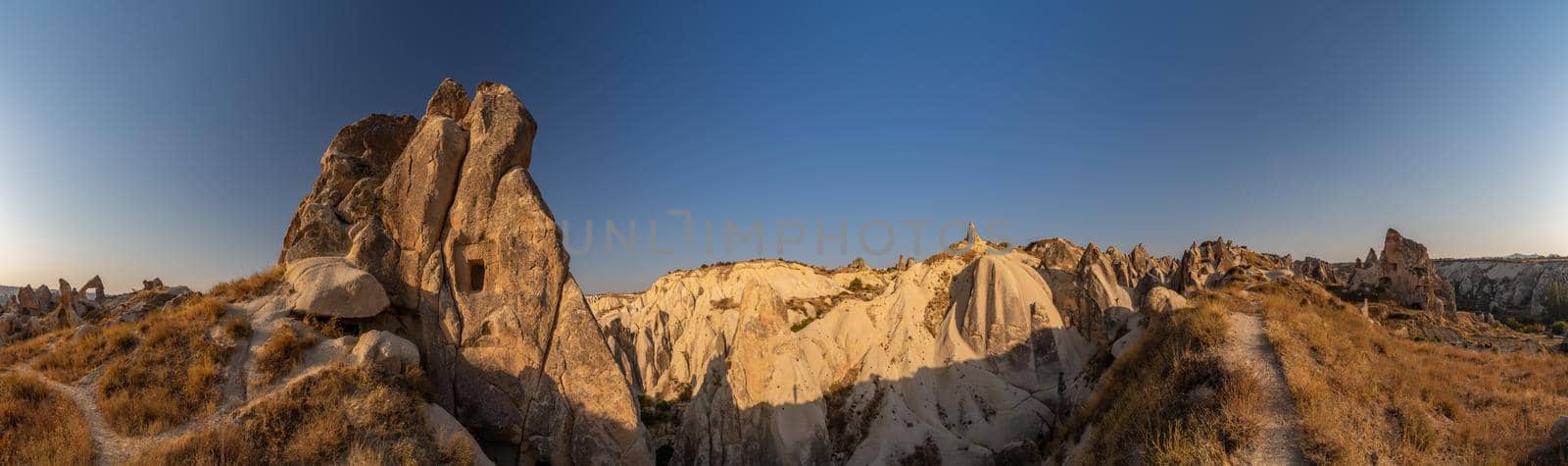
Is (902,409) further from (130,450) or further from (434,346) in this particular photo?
(130,450)

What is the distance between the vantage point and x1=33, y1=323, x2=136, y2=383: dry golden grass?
7.86 meters

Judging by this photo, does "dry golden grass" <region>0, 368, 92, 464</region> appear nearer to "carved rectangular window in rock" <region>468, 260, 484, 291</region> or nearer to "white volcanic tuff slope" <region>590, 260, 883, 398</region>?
"carved rectangular window in rock" <region>468, 260, 484, 291</region>

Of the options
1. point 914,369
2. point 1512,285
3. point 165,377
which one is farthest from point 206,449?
point 1512,285

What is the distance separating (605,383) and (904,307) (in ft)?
53.7

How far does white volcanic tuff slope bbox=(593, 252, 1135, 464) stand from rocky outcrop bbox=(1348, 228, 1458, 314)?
11.6m

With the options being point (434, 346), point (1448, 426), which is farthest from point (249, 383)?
point (1448, 426)

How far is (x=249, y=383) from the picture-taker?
26.9ft

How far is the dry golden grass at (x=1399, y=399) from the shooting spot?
6.02m

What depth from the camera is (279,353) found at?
28.2 feet

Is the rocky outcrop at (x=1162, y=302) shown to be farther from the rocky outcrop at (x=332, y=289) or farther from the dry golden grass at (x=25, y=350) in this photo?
the dry golden grass at (x=25, y=350)

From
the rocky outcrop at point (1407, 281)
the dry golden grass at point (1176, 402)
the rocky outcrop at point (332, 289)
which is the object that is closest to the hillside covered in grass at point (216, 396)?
the rocky outcrop at point (332, 289)

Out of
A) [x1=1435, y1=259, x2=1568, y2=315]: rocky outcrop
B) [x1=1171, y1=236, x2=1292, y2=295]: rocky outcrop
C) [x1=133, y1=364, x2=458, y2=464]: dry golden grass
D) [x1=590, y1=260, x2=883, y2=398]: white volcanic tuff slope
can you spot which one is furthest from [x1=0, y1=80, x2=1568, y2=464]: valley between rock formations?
[x1=1435, y1=259, x2=1568, y2=315]: rocky outcrop

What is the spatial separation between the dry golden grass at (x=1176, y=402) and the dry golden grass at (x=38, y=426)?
42.6 feet

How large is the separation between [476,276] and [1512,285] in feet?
321
